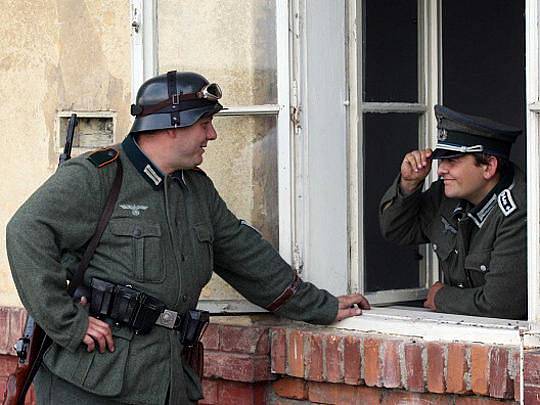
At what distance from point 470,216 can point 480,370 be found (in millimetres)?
726

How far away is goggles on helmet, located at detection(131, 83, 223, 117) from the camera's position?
4.48m

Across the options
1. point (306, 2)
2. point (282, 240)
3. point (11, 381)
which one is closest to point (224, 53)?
point (306, 2)

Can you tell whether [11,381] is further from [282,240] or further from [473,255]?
[473,255]

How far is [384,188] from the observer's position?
527 cm

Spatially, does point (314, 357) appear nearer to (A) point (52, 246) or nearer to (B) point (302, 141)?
(B) point (302, 141)

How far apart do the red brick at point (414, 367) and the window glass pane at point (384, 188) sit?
585mm

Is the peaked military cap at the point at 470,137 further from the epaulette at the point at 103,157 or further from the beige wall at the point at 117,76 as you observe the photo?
the epaulette at the point at 103,157

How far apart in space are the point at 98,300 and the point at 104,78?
131 cm

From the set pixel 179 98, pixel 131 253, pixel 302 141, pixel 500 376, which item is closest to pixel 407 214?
pixel 302 141

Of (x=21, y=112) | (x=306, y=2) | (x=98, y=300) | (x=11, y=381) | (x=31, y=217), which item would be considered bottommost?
(x=11, y=381)

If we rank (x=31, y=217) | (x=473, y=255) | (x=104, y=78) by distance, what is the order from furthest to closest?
(x=104, y=78), (x=473, y=255), (x=31, y=217)

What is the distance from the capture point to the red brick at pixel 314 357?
479 cm

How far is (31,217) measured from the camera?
4.27 meters

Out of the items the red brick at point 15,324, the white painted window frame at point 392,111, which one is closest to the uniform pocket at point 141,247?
the white painted window frame at point 392,111
